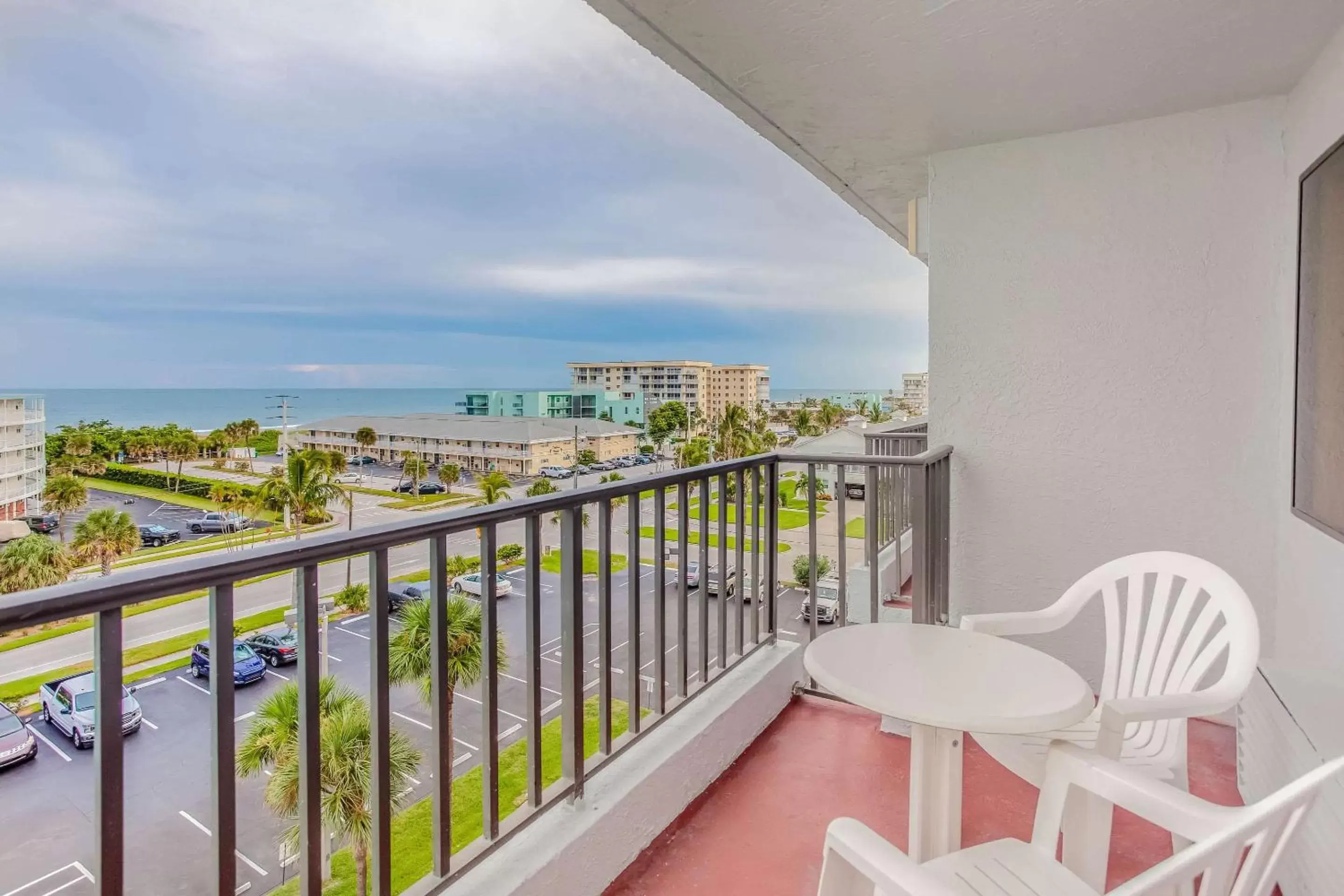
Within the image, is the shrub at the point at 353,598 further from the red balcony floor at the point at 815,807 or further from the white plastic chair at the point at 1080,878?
the red balcony floor at the point at 815,807

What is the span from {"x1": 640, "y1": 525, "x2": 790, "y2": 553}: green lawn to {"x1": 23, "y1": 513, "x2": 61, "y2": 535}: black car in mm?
2514

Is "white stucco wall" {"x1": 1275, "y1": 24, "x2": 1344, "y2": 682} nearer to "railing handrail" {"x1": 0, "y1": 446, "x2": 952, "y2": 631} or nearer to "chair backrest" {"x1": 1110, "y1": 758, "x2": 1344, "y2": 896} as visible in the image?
"chair backrest" {"x1": 1110, "y1": 758, "x2": 1344, "y2": 896}

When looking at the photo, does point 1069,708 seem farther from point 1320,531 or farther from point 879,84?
point 879,84

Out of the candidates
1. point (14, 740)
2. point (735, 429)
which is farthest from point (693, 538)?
point (735, 429)

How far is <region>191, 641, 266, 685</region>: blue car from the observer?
972 millimetres

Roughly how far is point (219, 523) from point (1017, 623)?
122 inches

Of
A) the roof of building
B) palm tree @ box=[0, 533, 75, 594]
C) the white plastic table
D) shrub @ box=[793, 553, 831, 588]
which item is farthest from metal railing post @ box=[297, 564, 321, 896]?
the roof of building

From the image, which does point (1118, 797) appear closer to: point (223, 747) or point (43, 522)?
point (223, 747)

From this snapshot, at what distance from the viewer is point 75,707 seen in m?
0.81

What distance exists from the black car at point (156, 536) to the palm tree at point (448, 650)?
1.20 m

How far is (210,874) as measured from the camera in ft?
2.99

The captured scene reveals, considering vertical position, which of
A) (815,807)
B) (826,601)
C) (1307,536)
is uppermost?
(1307,536)

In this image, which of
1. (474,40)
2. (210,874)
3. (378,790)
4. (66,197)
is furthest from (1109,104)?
(66,197)

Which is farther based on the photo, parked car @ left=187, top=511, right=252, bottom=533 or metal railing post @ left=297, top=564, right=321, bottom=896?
parked car @ left=187, top=511, right=252, bottom=533
